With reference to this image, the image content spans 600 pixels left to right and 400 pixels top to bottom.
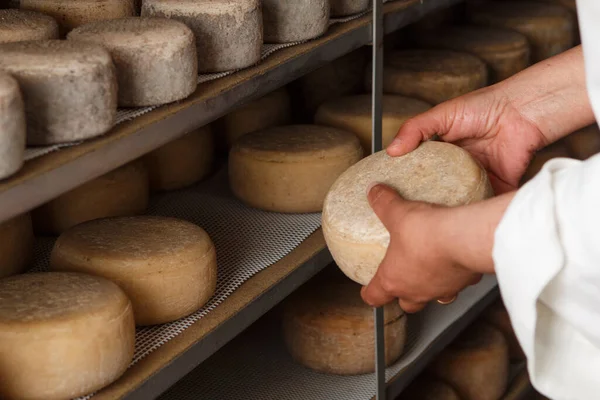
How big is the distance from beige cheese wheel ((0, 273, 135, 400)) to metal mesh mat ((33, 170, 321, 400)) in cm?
15

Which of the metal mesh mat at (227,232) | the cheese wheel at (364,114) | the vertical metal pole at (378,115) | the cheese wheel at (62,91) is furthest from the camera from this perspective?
the cheese wheel at (364,114)

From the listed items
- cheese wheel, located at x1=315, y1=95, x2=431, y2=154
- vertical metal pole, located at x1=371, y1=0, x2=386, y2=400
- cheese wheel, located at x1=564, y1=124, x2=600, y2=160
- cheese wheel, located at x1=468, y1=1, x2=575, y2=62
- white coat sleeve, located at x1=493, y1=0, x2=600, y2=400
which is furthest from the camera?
cheese wheel, located at x1=564, y1=124, x2=600, y2=160

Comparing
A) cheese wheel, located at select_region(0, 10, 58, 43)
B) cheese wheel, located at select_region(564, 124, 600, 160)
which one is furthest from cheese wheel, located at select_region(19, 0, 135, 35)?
cheese wheel, located at select_region(564, 124, 600, 160)

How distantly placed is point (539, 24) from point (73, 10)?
1.62 meters

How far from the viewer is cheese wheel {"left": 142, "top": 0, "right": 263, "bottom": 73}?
1562 millimetres

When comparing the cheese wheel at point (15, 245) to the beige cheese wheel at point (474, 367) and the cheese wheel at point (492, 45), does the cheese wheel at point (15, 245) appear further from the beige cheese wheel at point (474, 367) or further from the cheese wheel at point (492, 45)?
the cheese wheel at point (492, 45)

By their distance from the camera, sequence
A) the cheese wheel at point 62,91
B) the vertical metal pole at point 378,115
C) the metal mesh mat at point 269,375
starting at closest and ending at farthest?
the cheese wheel at point 62,91
the vertical metal pole at point 378,115
the metal mesh mat at point 269,375

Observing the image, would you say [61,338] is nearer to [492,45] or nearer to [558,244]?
[558,244]

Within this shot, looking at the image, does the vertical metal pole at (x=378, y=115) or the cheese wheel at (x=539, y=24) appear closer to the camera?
the vertical metal pole at (x=378, y=115)

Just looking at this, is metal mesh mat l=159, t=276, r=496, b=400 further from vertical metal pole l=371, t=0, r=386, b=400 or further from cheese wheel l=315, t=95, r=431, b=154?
cheese wheel l=315, t=95, r=431, b=154

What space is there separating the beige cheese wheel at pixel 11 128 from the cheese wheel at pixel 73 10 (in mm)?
451

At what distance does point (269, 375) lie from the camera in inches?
81.7

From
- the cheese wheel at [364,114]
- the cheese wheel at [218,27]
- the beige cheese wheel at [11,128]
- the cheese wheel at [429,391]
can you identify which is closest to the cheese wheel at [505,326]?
the cheese wheel at [429,391]

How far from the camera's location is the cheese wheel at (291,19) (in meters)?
1.73
